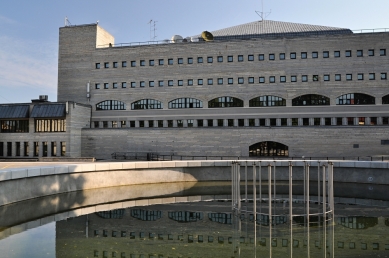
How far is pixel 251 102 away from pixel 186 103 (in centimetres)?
906

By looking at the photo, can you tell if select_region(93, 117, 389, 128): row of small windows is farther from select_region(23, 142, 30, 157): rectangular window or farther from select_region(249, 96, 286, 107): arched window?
select_region(23, 142, 30, 157): rectangular window

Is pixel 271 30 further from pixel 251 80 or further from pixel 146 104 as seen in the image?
pixel 146 104

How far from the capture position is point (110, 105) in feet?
177

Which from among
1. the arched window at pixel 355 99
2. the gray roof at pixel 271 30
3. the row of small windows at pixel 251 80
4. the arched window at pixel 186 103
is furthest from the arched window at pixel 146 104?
the arched window at pixel 355 99

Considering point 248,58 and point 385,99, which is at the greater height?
point 248,58

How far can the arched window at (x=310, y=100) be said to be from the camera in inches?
1876

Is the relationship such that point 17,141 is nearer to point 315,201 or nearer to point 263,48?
point 263,48

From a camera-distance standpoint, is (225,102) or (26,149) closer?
(26,149)

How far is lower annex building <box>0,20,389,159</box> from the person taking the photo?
150ft

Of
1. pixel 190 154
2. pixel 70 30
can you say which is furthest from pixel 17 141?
pixel 190 154

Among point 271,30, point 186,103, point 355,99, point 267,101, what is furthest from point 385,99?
point 186,103

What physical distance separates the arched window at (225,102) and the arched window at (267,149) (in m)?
6.71

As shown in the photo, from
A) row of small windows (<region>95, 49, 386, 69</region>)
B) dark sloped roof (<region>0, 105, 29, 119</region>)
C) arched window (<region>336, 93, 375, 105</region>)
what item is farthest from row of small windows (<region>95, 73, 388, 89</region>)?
dark sloped roof (<region>0, 105, 29, 119</region>)

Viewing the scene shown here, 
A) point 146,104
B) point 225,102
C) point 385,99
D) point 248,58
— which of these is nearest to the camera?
point 385,99
